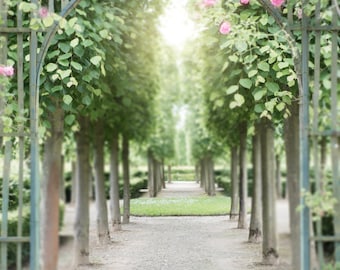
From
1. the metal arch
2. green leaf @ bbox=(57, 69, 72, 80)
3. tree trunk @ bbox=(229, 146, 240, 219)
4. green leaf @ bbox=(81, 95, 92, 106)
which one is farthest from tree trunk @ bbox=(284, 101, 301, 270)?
tree trunk @ bbox=(229, 146, 240, 219)

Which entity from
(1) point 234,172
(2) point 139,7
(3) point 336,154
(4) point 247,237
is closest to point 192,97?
(1) point 234,172

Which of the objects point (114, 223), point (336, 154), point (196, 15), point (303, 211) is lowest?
point (114, 223)

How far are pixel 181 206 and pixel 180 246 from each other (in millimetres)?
754

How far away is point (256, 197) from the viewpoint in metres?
10.2

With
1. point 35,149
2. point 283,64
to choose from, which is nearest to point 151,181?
point 283,64

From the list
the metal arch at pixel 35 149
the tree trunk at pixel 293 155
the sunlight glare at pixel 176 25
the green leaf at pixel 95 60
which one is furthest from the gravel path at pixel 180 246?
the metal arch at pixel 35 149

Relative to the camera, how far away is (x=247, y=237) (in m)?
10.6

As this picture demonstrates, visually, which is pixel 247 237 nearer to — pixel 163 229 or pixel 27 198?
pixel 163 229

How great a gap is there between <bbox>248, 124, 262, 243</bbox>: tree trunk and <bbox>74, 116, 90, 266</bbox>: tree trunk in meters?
3.06

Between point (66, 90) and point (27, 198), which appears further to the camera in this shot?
point (27, 198)

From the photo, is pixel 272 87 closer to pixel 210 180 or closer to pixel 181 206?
pixel 181 206

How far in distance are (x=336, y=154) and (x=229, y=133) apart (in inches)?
293

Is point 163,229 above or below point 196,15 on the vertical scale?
below

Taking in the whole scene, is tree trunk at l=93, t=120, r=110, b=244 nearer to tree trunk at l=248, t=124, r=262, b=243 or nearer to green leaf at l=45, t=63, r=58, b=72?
tree trunk at l=248, t=124, r=262, b=243
